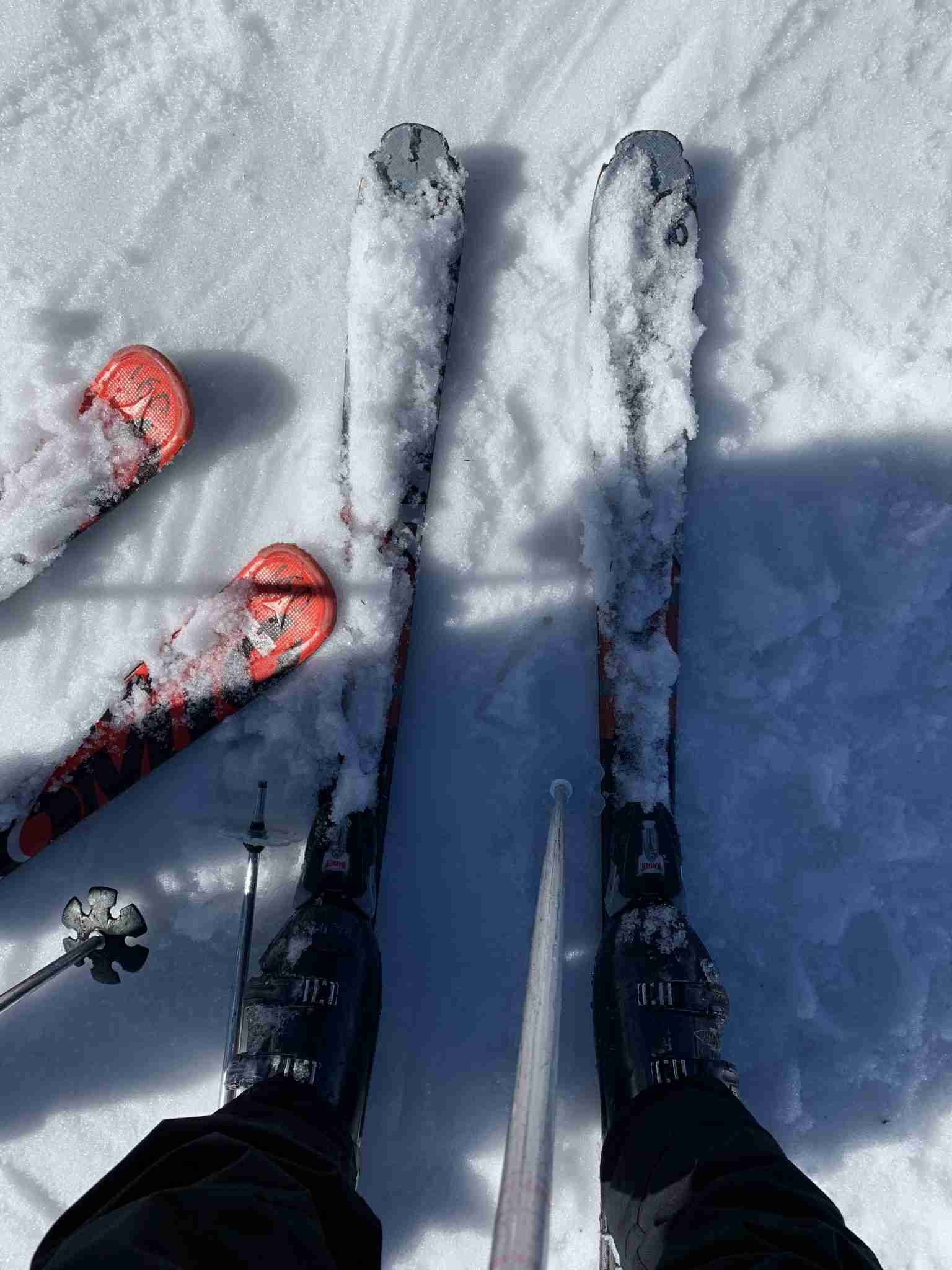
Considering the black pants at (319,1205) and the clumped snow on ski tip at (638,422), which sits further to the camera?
the clumped snow on ski tip at (638,422)

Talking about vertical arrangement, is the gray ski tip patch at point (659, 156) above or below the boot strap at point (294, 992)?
above

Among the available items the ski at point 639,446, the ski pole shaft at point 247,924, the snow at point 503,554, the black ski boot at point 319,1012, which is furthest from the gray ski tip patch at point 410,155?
the black ski boot at point 319,1012

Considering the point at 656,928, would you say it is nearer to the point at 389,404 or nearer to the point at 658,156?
the point at 389,404

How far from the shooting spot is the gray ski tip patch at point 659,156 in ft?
6.57

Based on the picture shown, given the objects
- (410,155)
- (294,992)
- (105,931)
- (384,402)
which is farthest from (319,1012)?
(410,155)

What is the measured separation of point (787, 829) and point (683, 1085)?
671 mm

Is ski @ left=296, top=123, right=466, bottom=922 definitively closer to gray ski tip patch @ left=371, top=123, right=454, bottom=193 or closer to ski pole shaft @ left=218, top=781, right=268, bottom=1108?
gray ski tip patch @ left=371, top=123, right=454, bottom=193

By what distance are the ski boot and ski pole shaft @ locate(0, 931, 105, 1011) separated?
1024 millimetres

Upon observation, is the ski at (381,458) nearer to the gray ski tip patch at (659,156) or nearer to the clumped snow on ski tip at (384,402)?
the clumped snow on ski tip at (384,402)

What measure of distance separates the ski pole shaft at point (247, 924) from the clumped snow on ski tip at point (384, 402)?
259mm

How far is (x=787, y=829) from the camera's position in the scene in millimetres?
1991

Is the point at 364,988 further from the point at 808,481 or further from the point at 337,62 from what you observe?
the point at 337,62

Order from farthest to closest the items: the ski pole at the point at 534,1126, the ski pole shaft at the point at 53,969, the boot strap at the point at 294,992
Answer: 1. the boot strap at the point at 294,992
2. the ski pole shaft at the point at 53,969
3. the ski pole at the point at 534,1126

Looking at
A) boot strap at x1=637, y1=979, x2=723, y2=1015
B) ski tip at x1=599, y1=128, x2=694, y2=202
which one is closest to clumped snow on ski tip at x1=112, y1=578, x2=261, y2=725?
boot strap at x1=637, y1=979, x2=723, y2=1015
